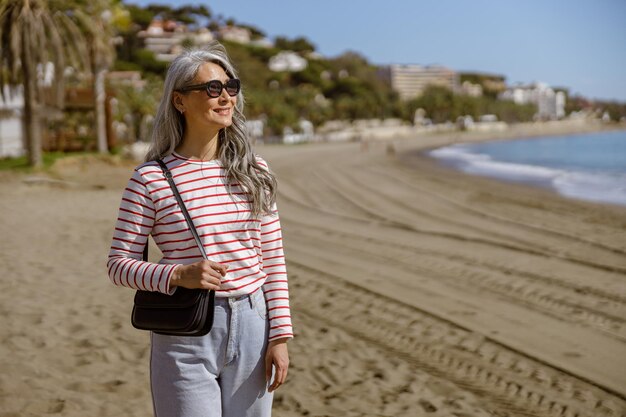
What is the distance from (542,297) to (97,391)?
4705 millimetres

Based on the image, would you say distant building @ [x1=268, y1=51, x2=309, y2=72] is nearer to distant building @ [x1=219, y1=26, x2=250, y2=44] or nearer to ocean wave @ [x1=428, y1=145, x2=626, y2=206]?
distant building @ [x1=219, y1=26, x2=250, y2=44]

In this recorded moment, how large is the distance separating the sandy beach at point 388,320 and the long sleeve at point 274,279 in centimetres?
215

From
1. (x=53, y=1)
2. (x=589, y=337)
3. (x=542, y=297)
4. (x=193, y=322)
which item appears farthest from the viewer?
(x=53, y=1)

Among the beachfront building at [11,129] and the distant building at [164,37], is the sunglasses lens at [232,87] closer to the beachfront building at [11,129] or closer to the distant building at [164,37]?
the beachfront building at [11,129]

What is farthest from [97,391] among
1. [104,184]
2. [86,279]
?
[104,184]

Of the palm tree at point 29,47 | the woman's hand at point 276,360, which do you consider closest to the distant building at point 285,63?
the palm tree at point 29,47

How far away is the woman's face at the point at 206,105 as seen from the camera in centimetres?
203

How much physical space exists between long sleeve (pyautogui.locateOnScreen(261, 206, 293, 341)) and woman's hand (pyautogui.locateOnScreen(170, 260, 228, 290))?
0.21 metres

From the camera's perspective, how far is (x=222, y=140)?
212 centimetres

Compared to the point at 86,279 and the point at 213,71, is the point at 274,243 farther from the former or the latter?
the point at 86,279

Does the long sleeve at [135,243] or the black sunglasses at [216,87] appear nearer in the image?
the long sleeve at [135,243]

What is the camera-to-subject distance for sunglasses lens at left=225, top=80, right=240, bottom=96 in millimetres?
2062

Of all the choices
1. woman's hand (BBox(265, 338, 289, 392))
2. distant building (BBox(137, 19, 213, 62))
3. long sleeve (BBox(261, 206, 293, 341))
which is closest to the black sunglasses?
long sleeve (BBox(261, 206, 293, 341))

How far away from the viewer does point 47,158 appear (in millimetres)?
23109
